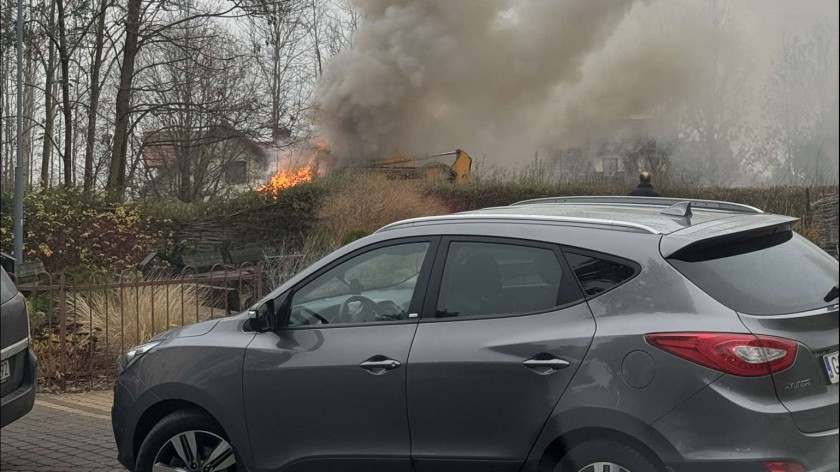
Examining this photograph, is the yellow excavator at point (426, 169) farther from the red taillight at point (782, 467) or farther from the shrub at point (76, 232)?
the red taillight at point (782, 467)

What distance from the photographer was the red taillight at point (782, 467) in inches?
118

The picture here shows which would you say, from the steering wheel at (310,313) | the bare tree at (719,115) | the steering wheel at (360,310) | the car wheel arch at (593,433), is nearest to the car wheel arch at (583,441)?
the car wheel arch at (593,433)

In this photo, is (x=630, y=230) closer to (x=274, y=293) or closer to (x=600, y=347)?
(x=600, y=347)

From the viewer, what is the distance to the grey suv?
3080mm

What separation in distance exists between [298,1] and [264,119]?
100 inches

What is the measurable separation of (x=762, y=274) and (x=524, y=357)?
38.0 inches

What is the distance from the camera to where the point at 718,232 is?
3.45m

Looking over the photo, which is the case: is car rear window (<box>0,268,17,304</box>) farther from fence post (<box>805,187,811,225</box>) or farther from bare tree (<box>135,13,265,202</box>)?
fence post (<box>805,187,811,225</box>)

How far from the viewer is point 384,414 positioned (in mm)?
3709

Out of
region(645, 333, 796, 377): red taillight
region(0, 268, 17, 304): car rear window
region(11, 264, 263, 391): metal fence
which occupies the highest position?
region(645, 333, 796, 377): red taillight

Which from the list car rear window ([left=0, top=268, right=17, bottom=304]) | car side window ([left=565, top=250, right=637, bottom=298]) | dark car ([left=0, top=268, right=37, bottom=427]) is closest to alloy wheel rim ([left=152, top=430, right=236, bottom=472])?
dark car ([left=0, top=268, right=37, bottom=427])

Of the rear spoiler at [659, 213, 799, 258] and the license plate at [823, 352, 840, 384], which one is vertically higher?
the rear spoiler at [659, 213, 799, 258]

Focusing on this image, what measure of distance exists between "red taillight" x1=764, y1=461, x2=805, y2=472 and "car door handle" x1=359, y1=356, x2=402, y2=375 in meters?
1.47

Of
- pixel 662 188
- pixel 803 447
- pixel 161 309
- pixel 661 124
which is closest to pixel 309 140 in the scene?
pixel 662 188
